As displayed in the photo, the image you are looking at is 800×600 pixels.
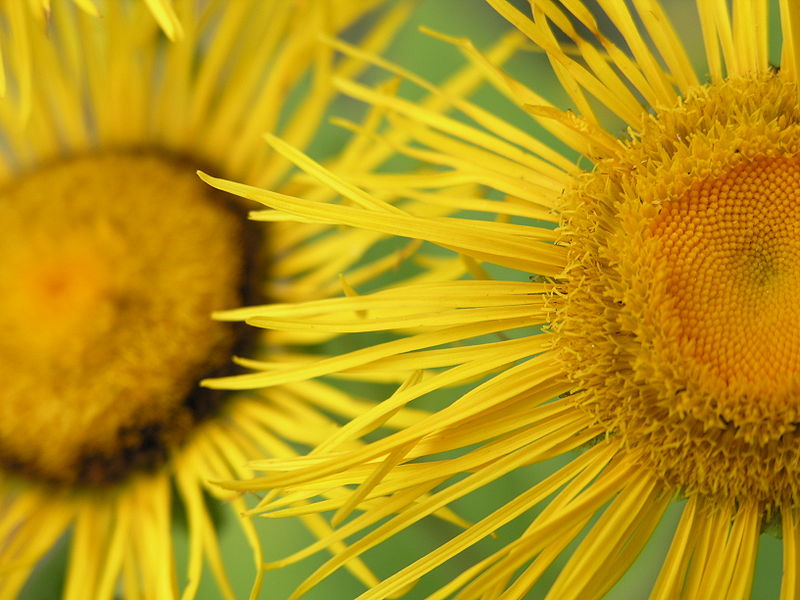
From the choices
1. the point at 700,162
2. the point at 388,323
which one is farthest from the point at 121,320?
the point at 700,162

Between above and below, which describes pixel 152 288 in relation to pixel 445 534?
above

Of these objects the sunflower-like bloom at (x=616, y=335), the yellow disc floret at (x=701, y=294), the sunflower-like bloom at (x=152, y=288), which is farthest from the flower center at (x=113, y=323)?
the yellow disc floret at (x=701, y=294)

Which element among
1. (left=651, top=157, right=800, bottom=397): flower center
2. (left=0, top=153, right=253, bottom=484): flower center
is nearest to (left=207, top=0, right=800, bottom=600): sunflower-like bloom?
(left=651, top=157, right=800, bottom=397): flower center

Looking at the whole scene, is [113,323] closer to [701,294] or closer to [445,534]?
[445,534]

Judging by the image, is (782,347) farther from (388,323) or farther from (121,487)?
(121,487)

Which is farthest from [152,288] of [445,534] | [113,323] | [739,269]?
[739,269]

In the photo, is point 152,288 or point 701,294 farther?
point 152,288
